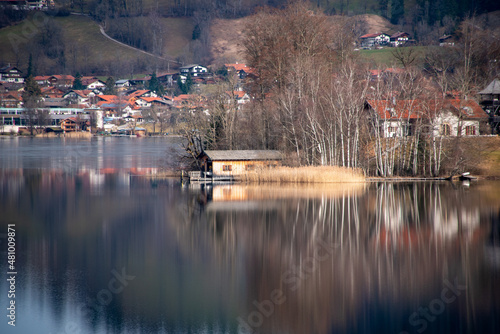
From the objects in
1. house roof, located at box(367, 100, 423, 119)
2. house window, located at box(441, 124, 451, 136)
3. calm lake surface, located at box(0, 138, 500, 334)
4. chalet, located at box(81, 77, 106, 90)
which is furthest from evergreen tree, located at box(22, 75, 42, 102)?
house window, located at box(441, 124, 451, 136)

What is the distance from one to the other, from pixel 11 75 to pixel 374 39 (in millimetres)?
116662

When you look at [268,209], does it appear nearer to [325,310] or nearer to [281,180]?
[281,180]

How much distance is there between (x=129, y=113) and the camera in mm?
157125

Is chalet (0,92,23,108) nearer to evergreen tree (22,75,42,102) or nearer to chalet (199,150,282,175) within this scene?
evergreen tree (22,75,42,102)

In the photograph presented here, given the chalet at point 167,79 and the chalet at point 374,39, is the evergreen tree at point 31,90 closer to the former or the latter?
the chalet at point 167,79

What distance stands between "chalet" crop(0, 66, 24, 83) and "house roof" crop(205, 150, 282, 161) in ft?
512

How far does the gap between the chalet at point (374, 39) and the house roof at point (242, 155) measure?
14532cm

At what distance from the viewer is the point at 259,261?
23500 millimetres

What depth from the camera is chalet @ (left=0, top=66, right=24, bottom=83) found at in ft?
603

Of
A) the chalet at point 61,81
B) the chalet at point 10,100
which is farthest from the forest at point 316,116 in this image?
the chalet at point 61,81

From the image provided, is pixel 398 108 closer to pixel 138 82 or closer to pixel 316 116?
pixel 316 116

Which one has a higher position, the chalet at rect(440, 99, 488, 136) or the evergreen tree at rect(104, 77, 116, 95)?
the evergreen tree at rect(104, 77, 116, 95)

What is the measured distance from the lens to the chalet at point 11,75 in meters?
184

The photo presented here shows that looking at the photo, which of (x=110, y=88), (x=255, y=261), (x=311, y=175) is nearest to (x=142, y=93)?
(x=110, y=88)
